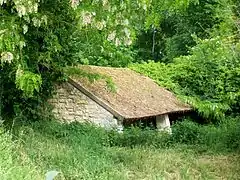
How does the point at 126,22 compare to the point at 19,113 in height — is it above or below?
above

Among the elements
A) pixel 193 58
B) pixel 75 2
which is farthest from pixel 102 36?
pixel 193 58

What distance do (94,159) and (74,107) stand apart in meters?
6.22

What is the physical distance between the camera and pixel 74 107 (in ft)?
53.8

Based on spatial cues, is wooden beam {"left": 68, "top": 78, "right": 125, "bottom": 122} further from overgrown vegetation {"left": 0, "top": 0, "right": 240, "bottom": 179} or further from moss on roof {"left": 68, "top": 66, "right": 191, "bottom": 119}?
overgrown vegetation {"left": 0, "top": 0, "right": 240, "bottom": 179}

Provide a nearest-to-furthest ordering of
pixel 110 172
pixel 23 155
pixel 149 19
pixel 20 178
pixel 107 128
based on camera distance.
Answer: pixel 20 178 → pixel 23 155 → pixel 110 172 → pixel 149 19 → pixel 107 128

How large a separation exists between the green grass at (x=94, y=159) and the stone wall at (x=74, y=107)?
1.70 meters

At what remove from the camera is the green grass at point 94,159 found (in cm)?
848

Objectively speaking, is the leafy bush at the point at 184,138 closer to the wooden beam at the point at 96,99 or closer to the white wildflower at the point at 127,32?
the wooden beam at the point at 96,99

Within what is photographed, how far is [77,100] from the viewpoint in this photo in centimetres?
1636

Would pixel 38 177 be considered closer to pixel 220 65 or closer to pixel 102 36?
pixel 102 36

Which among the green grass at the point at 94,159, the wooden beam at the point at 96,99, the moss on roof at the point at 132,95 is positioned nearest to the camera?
the green grass at the point at 94,159

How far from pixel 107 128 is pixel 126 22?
6106 millimetres

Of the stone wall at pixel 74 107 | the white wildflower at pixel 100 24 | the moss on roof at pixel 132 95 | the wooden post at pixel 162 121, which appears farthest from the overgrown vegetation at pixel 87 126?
the wooden post at pixel 162 121

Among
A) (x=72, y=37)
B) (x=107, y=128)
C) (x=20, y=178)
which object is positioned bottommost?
(x=107, y=128)
